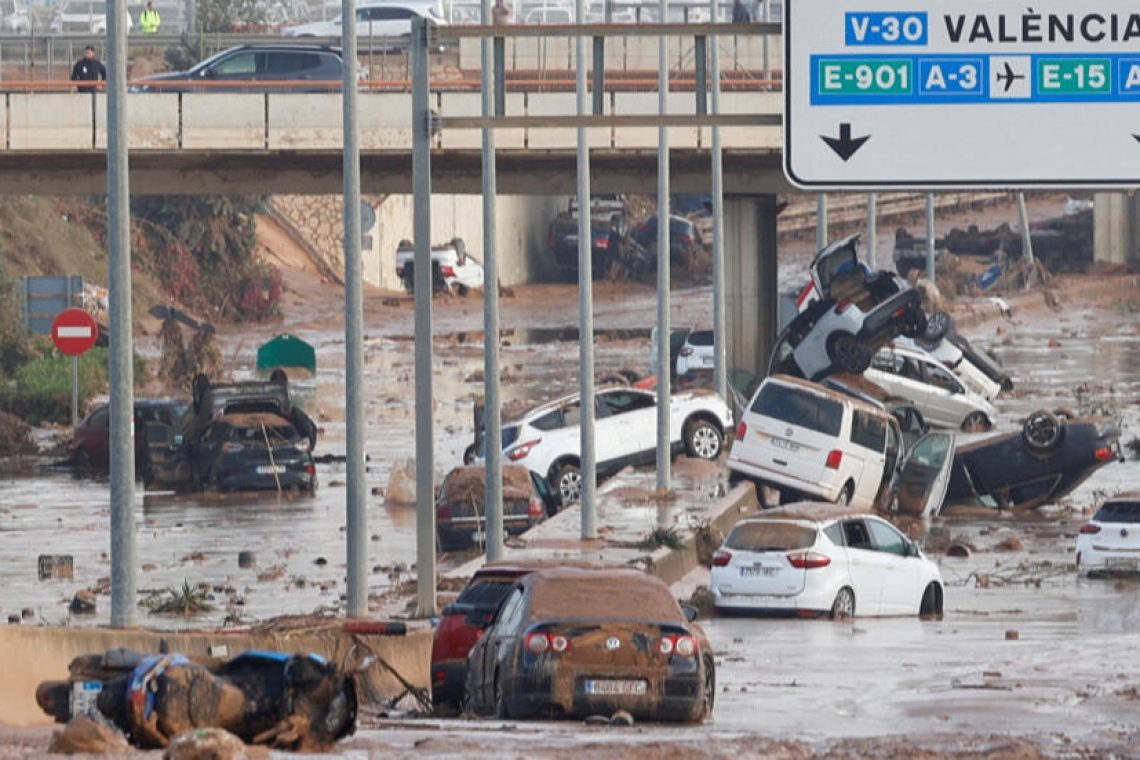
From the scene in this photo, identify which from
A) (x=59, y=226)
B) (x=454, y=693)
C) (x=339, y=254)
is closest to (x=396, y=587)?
(x=454, y=693)

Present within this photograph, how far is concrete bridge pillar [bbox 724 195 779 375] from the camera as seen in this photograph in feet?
164

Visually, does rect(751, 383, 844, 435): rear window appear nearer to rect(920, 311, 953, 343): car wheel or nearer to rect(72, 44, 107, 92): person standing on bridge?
rect(920, 311, 953, 343): car wheel

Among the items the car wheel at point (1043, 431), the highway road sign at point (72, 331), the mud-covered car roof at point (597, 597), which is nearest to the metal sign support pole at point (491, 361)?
the mud-covered car roof at point (597, 597)

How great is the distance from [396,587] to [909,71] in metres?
12.6

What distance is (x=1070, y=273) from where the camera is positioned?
94.2 meters

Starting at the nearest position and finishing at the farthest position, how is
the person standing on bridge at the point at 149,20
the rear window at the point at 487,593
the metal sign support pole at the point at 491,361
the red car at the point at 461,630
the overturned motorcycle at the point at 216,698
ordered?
the overturned motorcycle at the point at 216,698 → the red car at the point at 461,630 → the rear window at the point at 487,593 → the metal sign support pole at the point at 491,361 → the person standing on bridge at the point at 149,20

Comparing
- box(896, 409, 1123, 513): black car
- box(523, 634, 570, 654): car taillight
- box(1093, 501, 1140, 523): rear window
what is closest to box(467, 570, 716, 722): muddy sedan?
box(523, 634, 570, 654): car taillight

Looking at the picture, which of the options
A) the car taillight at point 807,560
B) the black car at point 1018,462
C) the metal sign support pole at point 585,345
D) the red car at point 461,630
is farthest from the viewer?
the black car at point 1018,462

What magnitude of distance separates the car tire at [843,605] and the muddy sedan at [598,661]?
10.1 m

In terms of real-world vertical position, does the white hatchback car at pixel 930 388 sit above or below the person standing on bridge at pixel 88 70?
below

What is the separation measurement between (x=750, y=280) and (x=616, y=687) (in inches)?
1345

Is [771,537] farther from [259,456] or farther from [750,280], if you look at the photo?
[750,280]

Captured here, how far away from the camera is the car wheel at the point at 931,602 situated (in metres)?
28.0

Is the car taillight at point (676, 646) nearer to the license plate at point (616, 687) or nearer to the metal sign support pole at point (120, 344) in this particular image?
the license plate at point (616, 687)
